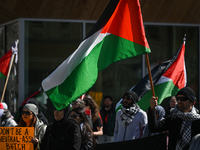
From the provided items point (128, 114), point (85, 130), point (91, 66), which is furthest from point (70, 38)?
point (91, 66)

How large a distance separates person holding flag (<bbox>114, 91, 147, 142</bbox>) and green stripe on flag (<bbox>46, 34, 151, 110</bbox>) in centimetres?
215

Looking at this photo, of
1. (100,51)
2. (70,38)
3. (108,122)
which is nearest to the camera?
(100,51)

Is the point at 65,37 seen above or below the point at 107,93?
above

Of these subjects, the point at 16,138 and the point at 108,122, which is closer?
the point at 16,138

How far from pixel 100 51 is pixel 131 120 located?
2.39 metres

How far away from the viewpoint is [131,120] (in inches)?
292

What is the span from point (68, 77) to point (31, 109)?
57.2 inches

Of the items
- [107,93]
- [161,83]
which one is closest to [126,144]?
[161,83]

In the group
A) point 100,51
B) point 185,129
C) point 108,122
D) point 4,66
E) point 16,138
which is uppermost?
point 100,51

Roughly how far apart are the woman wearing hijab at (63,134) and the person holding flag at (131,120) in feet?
6.97

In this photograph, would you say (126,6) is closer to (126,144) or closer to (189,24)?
(126,144)

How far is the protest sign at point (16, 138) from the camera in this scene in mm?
6219

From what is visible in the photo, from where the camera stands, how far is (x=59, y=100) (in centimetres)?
513

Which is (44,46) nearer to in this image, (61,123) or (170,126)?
(61,123)
